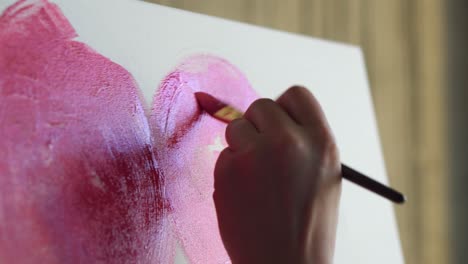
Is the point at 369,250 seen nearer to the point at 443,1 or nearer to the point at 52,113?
the point at 52,113

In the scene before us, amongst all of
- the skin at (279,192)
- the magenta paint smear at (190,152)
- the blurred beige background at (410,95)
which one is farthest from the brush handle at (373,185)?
the blurred beige background at (410,95)

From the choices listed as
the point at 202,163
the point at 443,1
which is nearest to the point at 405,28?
the point at 443,1

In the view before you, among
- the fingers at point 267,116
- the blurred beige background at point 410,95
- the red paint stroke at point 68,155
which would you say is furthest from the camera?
the blurred beige background at point 410,95

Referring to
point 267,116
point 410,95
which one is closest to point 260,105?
point 267,116

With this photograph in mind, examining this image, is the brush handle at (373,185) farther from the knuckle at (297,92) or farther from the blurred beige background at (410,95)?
the blurred beige background at (410,95)

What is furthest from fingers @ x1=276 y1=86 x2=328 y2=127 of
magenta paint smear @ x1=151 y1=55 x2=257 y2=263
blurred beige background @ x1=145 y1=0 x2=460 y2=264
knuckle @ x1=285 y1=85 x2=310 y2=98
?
blurred beige background @ x1=145 y1=0 x2=460 y2=264

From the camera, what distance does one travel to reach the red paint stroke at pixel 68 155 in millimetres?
468

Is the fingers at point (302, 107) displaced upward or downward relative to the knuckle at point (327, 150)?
upward

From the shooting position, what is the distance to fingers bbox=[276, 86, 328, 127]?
596 mm

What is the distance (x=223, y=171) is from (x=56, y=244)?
0.59 feet

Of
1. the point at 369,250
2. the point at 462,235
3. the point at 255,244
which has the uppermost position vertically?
the point at 255,244

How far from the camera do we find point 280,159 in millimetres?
541

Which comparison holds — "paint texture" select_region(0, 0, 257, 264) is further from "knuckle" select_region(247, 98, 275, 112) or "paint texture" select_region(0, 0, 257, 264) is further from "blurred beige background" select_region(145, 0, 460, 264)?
"blurred beige background" select_region(145, 0, 460, 264)

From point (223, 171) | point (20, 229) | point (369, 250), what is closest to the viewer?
point (20, 229)
